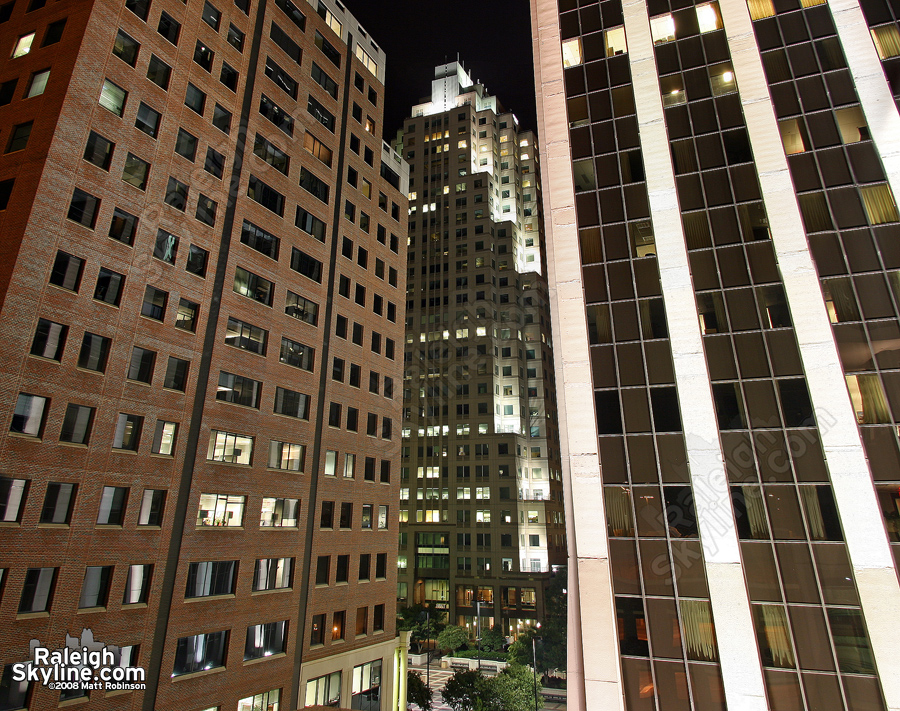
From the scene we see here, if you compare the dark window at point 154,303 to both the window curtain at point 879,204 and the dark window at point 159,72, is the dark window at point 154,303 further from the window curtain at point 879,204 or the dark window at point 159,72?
the window curtain at point 879,204

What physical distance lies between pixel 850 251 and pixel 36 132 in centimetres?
3924

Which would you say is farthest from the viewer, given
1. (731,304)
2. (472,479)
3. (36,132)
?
(472,479)

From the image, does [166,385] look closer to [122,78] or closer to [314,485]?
[314,485]

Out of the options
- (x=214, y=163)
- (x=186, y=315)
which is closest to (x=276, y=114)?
(x=214, y=163)

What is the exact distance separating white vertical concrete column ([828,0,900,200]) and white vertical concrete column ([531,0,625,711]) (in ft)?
44.9

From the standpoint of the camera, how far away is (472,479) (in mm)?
84062

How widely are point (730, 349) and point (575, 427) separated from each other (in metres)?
7.67

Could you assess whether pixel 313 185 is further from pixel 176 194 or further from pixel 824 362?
pixel 824 362

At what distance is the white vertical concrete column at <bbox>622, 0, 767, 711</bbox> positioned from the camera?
1944 centimetres

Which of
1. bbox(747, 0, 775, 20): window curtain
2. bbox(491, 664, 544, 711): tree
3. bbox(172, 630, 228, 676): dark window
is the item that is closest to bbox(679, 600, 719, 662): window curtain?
bbox(172, 630, 228, 676): dark window

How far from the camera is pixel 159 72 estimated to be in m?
31.3

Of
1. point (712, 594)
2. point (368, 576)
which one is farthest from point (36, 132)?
point (712, 594)

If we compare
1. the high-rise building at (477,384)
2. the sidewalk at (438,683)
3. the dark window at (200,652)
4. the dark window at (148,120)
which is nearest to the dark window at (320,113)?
the dark window at (148,120)

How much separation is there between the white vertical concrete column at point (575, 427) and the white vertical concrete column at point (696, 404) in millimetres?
3891
